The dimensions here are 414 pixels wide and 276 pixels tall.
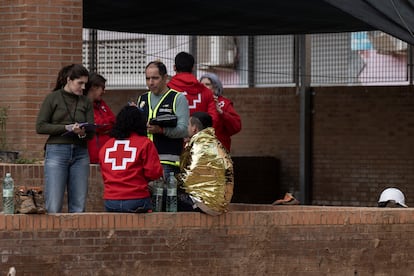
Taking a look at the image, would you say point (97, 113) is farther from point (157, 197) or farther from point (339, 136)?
point (339, 136)

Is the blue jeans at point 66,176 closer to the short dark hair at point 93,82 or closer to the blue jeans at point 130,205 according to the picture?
the blue jeans at point 130,205

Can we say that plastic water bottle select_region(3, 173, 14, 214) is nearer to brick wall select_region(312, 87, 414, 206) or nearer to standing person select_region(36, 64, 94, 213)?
standing person select_region(36, 64, 94, 213)

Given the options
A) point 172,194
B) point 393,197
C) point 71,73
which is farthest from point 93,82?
point 393,197

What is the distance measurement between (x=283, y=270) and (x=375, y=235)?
100cm

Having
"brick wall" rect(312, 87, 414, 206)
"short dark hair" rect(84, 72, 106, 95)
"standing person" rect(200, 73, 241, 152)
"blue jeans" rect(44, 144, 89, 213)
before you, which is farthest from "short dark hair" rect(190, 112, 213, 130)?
"brick wall" rect(312, 87, 414, 206)

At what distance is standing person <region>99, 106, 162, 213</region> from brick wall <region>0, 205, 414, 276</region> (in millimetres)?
169

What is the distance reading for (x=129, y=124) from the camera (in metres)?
Result: 10.1

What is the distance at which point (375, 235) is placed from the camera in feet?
36.4

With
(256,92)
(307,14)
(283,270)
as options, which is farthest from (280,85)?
(283,270)

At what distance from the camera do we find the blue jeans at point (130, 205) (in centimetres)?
1013

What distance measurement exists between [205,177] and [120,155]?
2.66ft

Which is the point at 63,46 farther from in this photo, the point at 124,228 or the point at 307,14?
the point at 307,14

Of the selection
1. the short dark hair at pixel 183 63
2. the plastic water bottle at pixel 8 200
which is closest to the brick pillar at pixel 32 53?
the short dark hair at pixel 183 63

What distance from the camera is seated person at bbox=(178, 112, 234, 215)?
1037 cm
